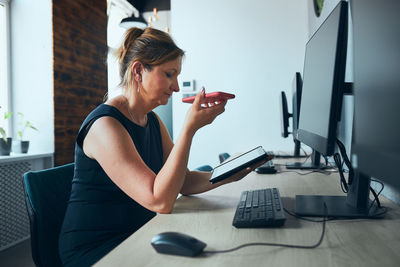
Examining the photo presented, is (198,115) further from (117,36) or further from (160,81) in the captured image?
(117,36)

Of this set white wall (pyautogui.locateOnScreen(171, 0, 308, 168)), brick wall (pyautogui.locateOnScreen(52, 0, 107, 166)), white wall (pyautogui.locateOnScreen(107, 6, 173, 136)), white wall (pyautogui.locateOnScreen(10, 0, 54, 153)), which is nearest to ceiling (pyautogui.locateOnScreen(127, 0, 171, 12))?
white wall (pyautogui.locateOnScreen(107, 6, 173, 136))

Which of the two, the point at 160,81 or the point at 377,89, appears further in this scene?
the point at 160,81

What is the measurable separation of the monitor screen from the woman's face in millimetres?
497

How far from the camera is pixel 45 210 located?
0.95m

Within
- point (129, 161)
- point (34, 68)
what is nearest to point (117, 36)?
point (34, 68)

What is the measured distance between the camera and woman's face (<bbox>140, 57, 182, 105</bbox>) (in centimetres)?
118

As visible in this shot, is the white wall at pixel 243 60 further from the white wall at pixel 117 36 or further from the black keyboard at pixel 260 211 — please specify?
the black keyboard at pixel 260 211

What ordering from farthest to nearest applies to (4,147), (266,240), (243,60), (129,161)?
(243,60) → (4,147) → (129,161) → (266,240)

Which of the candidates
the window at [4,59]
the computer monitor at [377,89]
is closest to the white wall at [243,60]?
the window at [4,59]

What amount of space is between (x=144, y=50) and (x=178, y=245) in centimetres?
83

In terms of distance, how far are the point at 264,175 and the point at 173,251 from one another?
3.25ft

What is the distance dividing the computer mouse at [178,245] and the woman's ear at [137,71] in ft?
2.48

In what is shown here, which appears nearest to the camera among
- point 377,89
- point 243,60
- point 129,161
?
point 377,89

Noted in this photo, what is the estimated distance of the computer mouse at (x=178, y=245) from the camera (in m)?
0.54
